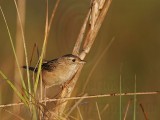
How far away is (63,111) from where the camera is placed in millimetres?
4195

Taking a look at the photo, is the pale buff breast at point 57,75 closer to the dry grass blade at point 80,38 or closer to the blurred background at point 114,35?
the dry grass blade at point 80,38

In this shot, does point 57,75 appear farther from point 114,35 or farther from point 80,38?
point 114,35

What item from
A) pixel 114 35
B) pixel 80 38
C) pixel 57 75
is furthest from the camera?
pixel 114 35

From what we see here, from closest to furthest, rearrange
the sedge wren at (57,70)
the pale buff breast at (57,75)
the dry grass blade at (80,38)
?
the dry grass blade at (80,38)
the pale buff breast at (57,75)
the sedge wren at (57,70)

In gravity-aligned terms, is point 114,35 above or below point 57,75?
above

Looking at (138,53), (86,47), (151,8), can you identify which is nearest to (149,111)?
(86,47)

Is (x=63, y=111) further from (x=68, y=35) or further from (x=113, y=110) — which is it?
(x=68, y=35)

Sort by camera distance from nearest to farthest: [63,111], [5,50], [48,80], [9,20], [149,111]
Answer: [63,111], [48,80], [149,111], [5,50], [9,20]

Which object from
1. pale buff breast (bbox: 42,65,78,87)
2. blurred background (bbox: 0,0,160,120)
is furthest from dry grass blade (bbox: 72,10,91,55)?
blurred background (bbox: 0,0,160,120)

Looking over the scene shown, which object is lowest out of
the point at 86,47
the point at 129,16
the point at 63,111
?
the point at 63,111

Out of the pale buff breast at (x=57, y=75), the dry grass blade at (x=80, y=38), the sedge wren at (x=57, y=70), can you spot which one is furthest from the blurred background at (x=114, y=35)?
the dry grass blade at (x=80, y=38)

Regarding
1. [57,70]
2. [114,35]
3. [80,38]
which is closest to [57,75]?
[57,70]

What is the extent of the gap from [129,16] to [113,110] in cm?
911

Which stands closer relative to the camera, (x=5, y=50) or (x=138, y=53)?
(x=5, y=50)
